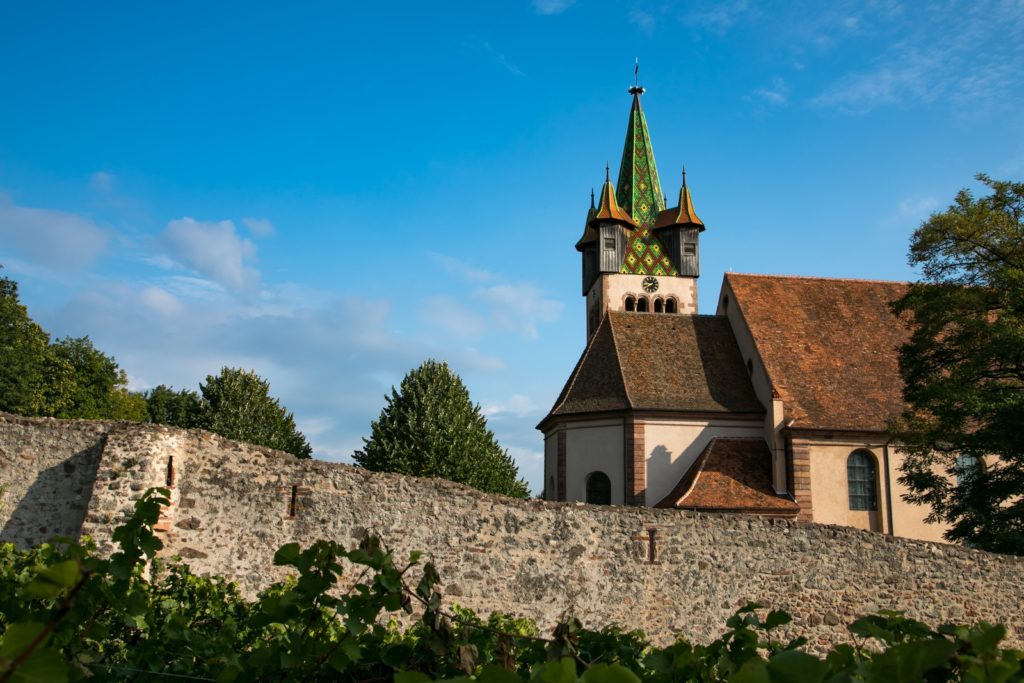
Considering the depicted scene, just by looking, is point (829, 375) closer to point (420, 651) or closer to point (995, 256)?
point (995, 256)

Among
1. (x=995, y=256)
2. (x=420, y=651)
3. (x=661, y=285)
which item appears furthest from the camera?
(x=661, y=285)

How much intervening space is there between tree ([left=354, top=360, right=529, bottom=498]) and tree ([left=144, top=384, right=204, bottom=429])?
8088mm

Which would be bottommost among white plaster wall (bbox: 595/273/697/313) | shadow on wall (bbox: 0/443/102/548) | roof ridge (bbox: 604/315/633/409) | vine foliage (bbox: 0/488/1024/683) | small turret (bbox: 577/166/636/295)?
vine foliage (bbox: 0/488/1024/683)

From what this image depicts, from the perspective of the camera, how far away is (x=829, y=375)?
2711 cm

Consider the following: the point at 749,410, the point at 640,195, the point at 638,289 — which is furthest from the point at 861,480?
the point at 640,195

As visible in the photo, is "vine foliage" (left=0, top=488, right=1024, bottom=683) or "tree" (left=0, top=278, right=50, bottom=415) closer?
"vine foliage" (left=0, top=488, right=1024, bottom=683)

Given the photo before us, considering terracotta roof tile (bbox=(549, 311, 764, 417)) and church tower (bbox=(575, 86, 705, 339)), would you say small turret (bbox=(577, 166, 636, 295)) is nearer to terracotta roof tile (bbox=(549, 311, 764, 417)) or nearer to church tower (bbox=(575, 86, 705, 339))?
church tower (bbox=(575, 86, 705, 339))

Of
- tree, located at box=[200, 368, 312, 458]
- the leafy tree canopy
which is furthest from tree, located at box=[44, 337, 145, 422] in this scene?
tree, located at box=[200, 368, 312, 458]

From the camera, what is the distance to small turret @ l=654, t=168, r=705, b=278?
41.8 metres

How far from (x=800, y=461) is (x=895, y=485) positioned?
9.03 feet

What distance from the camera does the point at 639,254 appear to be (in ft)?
137

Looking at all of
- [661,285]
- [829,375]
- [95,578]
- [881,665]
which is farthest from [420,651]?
[661,285]

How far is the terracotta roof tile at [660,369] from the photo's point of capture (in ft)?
89.5

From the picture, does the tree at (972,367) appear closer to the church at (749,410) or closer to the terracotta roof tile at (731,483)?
the church at (749,410)
